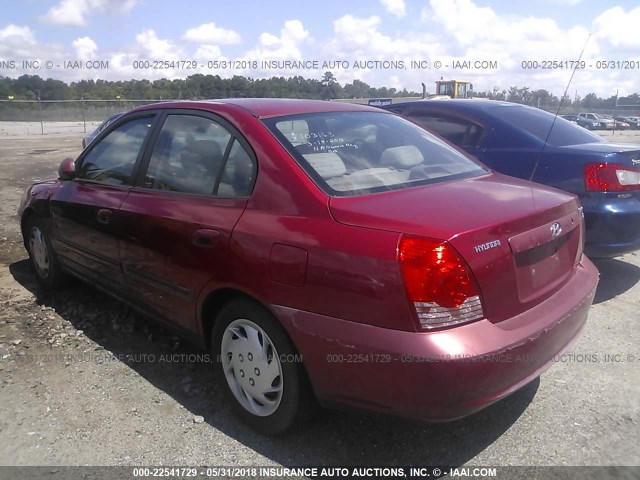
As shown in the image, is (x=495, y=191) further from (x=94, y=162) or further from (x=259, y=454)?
(x=94, y=162)

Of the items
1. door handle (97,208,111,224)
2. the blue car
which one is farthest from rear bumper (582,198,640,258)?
door handle (97,208,111,224)

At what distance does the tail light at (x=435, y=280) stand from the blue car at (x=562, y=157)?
189 cm

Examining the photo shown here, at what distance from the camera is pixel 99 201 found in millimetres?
3701

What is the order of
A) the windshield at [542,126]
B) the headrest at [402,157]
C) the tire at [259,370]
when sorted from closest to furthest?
1. the tire at [259,370]
2. the headrest at [402,157]
3. the windshield at [542,126]

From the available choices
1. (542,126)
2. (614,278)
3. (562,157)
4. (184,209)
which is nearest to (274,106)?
(184,209)

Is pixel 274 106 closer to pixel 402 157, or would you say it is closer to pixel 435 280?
pixel 402 157

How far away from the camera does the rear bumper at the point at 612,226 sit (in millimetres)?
4156

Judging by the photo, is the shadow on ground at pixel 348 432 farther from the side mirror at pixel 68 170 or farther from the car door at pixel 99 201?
the side mirror at pixel 68 170

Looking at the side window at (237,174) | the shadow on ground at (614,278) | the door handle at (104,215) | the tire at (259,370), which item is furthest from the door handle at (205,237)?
the shadow on ground at (614,278)

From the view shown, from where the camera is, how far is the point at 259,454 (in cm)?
261

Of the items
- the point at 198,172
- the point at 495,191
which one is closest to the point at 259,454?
the point at 198,172

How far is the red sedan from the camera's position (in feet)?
7.00

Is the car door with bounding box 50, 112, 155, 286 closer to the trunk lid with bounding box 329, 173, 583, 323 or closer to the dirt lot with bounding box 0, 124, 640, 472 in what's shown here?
the dirt lot with bounding box 0, 124, 640, 472

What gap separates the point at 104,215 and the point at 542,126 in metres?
3.84
